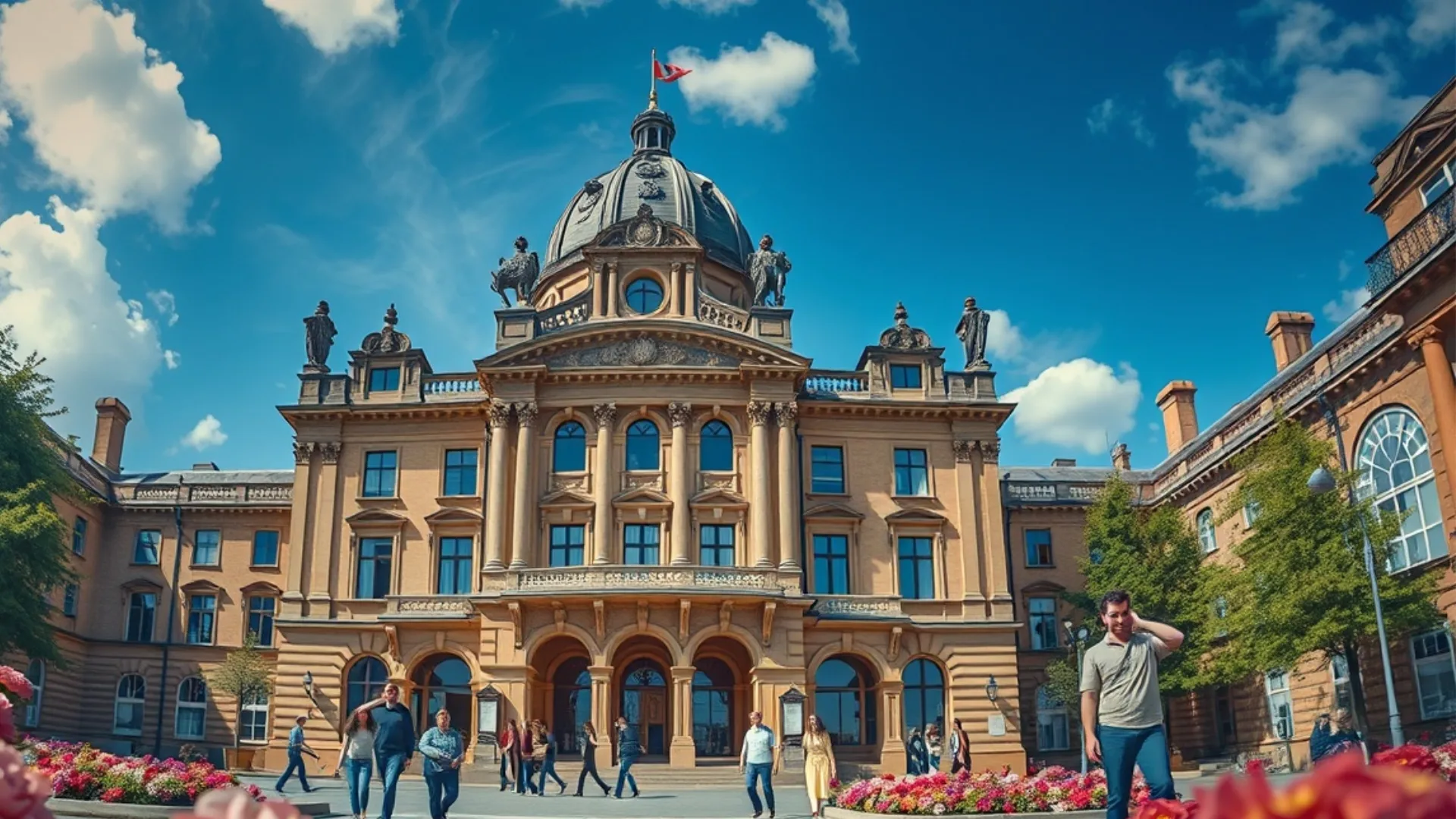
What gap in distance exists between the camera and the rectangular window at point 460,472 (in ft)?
149

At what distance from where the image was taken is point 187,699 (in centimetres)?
4956

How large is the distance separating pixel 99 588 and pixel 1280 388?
4675 cm

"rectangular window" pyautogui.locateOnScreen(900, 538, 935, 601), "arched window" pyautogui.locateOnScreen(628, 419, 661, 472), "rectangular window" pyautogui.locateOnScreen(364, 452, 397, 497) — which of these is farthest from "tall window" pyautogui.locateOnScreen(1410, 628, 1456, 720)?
"rectangular window" pyautogui.locateOnScreen(364, 452, 397, 497)

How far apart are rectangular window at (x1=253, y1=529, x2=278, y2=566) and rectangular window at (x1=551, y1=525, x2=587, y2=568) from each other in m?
14.9

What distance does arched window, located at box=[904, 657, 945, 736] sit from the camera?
141ft

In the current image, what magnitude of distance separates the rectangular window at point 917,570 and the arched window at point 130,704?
31.4 metres

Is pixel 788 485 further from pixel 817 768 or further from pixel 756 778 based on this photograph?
pixel 756 778

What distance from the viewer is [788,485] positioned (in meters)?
43.6

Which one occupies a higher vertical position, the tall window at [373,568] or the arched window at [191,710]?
the tall window at [373,568]

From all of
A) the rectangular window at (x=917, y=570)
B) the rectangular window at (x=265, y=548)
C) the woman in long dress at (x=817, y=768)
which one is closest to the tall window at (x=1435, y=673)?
the woman in long dress at (x=817, y=768)

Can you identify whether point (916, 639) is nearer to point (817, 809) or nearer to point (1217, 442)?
point (1217, 442)

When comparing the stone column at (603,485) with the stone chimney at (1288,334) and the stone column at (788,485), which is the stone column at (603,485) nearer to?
the stone column at (788,485)

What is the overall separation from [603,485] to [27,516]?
58.6 ft

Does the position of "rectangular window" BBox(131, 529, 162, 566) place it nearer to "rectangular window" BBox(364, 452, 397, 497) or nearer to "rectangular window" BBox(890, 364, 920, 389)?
"rectangular window" BBox(364, 452, 397, 497)
